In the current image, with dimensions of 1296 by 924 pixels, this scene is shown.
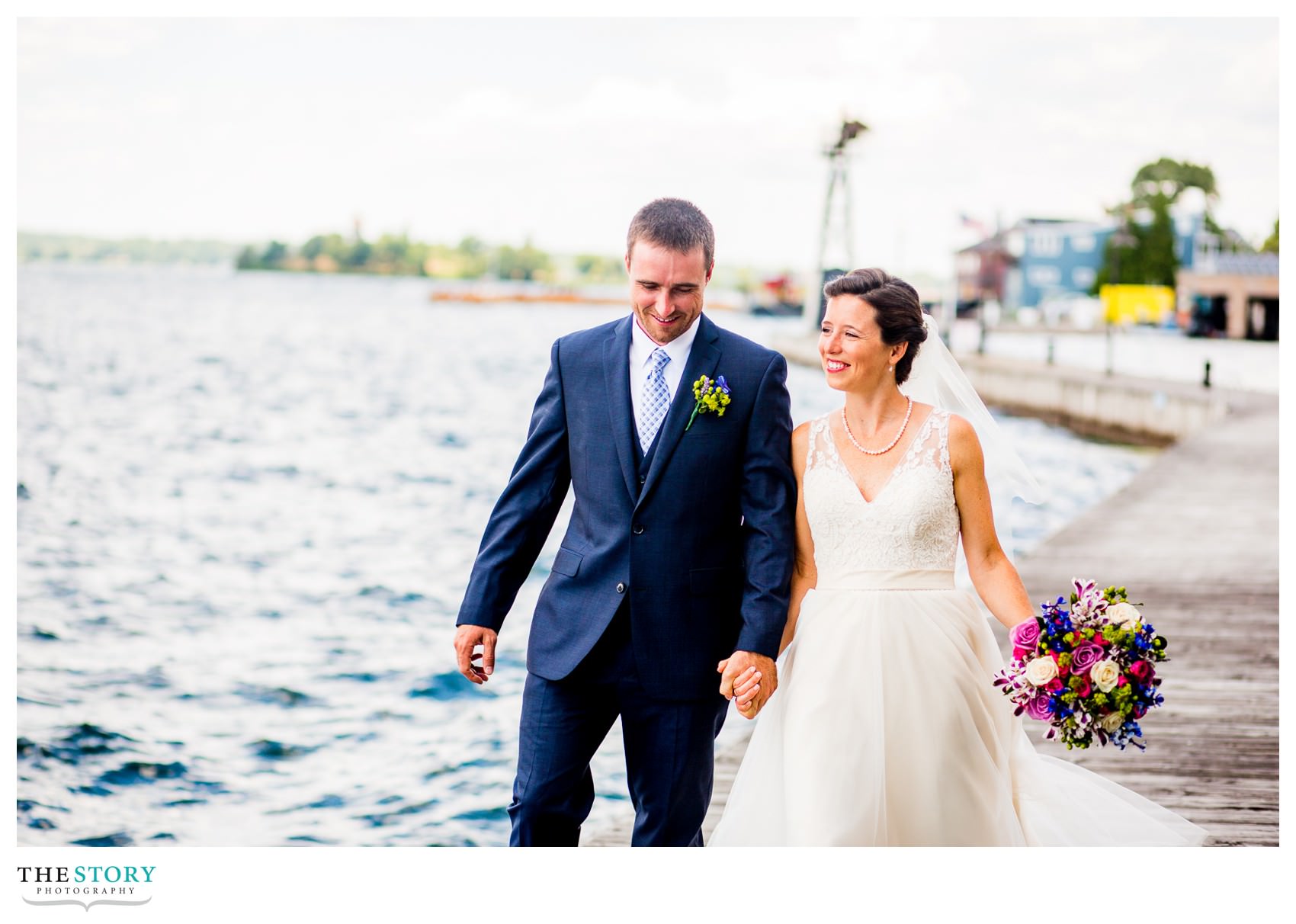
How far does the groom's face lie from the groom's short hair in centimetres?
1

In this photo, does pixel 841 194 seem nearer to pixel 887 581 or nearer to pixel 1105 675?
pixel 887 581

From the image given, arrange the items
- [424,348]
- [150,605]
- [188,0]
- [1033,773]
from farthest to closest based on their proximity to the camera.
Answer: [424,348] → [150,605] → [188,0] → [1033,773]

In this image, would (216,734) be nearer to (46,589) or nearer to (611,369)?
(46,589)

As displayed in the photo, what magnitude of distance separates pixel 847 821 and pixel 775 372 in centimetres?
99

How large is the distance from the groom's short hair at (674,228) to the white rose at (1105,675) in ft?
3.77

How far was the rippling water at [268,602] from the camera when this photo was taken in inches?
347

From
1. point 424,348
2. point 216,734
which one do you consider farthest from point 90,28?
point 216,734

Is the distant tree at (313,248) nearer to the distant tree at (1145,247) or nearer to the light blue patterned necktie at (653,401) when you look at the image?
the distant tree at (1145,247)

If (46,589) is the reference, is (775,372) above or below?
above

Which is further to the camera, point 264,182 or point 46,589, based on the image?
point 264,182

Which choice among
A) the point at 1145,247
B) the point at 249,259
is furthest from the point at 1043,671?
the point at 249,259

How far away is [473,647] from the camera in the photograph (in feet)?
9.55

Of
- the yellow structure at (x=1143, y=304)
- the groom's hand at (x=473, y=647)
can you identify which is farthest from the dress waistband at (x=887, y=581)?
the yellow structure at (x=1143, y=304)

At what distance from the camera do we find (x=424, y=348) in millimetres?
61500
